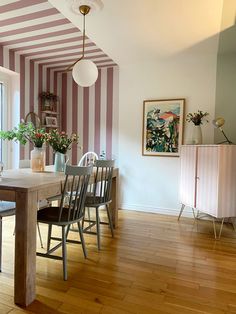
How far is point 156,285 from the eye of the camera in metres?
1.97

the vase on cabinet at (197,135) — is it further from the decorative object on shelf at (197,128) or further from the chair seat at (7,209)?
the chair seat at (7,209)

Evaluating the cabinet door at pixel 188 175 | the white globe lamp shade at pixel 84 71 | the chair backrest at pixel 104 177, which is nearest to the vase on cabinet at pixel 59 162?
the chair backrest at pixel 104 177

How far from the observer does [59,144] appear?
257cm

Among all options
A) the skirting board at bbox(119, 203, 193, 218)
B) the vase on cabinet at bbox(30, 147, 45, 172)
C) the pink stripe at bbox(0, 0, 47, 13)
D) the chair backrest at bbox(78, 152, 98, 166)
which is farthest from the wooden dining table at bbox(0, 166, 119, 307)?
the skirting board at bbox(119, 203, 193, 218)

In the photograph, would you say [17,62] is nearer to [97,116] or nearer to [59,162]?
[97,116]

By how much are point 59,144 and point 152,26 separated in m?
1.72

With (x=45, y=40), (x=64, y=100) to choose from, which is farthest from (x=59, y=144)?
(x=64, y=100)

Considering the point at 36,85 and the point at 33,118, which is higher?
the point at 36,85

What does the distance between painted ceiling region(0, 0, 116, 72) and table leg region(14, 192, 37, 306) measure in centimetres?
202

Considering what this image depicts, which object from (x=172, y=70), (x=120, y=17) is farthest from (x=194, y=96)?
(x=120, y=17)

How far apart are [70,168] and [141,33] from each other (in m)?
2.00

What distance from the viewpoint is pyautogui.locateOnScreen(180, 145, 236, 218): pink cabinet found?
2.96 m

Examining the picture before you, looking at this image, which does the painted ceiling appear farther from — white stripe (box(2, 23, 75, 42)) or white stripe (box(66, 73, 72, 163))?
white stripe (box(66, 73, 72, 163))

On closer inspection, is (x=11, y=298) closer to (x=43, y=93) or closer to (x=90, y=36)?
(x=90, y=36)
